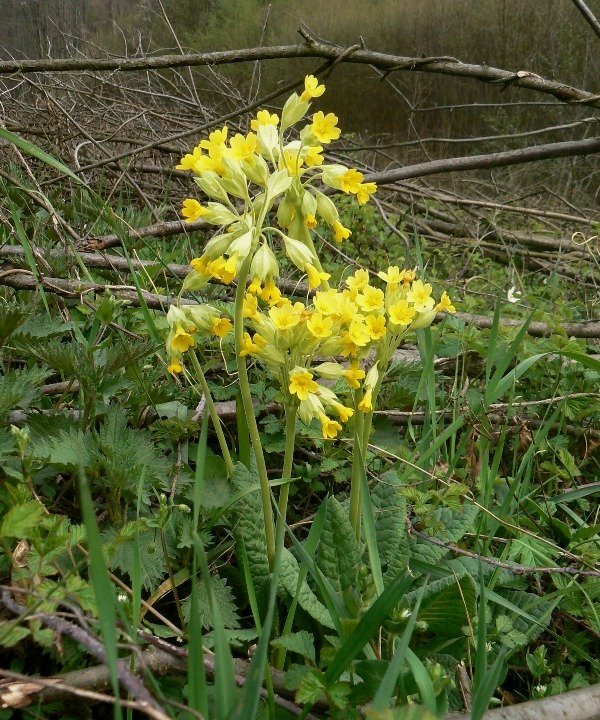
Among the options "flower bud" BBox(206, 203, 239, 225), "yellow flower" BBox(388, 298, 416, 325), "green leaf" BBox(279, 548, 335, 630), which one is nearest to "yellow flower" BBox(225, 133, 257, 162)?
"flower bud" BBox(206, 203, 239, 225)

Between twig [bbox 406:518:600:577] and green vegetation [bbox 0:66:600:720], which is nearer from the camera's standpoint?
green vegetation [bbox 0:66:600:720]

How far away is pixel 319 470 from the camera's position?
1.71m

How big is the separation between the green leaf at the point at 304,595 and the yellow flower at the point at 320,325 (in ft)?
1.52

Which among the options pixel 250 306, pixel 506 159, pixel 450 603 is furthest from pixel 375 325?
pixel 506 159

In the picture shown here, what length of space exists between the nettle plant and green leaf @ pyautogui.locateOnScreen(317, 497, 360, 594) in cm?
7

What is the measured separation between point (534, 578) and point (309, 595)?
0.72 m

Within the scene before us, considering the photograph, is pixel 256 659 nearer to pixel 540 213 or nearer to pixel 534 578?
pixel 534 578

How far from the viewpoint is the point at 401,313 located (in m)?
1.27

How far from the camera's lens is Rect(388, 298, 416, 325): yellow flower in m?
1.26

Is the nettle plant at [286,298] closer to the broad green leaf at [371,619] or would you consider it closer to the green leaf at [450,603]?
the green leaf at [450,603]

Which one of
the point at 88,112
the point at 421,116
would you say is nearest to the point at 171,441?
the point at 88,112

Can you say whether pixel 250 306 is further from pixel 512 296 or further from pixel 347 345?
pixel 512 296

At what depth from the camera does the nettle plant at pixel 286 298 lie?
1.16m

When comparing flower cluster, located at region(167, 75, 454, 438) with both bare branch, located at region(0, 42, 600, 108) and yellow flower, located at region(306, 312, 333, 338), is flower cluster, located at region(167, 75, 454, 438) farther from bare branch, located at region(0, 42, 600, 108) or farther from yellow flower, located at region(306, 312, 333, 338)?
bare branch, located at region(0, 42, 600, 108)
